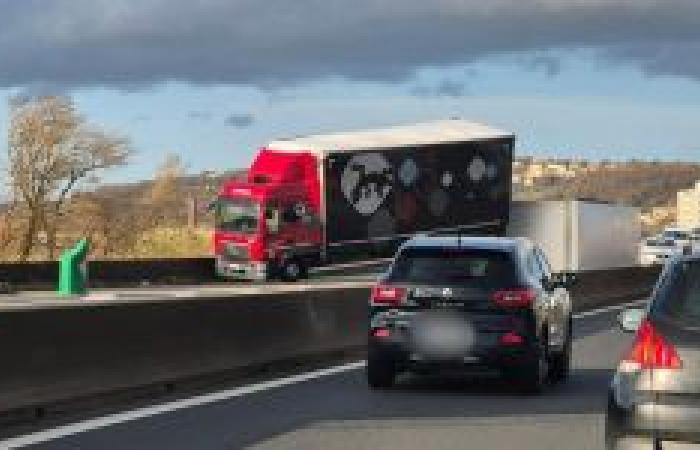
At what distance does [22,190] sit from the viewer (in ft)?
190

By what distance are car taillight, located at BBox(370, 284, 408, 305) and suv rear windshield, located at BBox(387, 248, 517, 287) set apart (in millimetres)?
112

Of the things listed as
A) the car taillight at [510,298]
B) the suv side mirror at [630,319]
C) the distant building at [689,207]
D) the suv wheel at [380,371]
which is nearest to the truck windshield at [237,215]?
the suv wheel at [380,371]

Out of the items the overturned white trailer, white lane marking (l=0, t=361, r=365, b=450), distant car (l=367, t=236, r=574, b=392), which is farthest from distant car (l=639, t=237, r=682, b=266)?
Answer: distant car (l=367, t=236, r=574, b=392)

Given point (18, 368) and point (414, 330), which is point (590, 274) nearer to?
point (414, 330)

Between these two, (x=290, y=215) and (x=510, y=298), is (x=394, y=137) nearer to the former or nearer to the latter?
(x=290, y=215)

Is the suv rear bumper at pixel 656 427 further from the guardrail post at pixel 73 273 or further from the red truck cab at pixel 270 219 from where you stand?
the red truck cab at pixel 270 219

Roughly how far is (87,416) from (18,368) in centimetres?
100

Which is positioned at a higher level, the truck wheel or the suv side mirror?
the suv side mirror

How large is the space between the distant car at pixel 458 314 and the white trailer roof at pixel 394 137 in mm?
27706

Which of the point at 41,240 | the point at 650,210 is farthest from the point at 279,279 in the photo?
the point at 650,210

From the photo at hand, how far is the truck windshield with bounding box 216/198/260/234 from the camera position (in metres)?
47.4

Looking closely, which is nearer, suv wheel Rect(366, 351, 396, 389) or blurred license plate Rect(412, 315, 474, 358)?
blurred license plate Rect(412, 315, 474, 358)

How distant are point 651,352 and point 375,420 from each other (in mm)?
5164

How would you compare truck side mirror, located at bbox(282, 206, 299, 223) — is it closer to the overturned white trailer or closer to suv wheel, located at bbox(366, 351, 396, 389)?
the overturned white trailer
